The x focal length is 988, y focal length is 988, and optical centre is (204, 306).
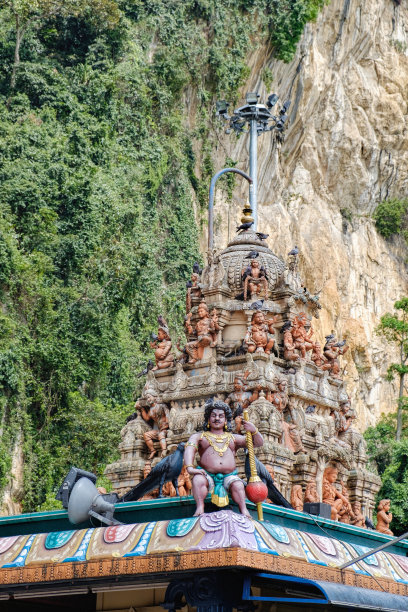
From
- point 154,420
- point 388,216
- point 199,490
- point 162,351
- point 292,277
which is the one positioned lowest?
point 199,490

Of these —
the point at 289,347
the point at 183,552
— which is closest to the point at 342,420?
the point at 289,347

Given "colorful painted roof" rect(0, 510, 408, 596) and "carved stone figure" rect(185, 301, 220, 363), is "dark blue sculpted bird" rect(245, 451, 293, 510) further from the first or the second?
"carved stone figure" rect(185, 301, 220, 363)

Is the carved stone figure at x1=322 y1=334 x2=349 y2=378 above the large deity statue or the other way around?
above

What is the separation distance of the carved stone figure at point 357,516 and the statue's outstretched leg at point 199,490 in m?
7.88

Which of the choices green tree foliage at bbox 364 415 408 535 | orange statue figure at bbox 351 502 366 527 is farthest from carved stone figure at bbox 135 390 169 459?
green tree foliage at bbox 364 415 408 535

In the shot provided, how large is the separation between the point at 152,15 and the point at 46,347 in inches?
648

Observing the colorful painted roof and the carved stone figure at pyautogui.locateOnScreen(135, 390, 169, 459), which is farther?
the carved stone figure at pyautogui.locateOnScreen(135, 390, 169, 459)

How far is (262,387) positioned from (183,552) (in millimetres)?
7688

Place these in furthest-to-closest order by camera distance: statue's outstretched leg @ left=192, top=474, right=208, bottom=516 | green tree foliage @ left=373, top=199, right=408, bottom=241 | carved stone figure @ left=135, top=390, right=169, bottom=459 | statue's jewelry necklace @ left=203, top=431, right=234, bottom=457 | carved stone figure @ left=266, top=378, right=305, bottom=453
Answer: green tree foliage @ left=373, top=199, right=408, bottom=241, carved stone figure @ left=135, top=390, right=169, bottom=459, carved stone figure @ left=266, top=378, right=305, bottom=453, statue's jewelry necklace @ left=203, top=431, right=234, bottom=457, statue's outstretched leg @ left=192, top=474, right=208, bottom=516

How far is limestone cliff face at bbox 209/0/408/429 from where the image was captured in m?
45.4

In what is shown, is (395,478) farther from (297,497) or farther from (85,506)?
(85,506)

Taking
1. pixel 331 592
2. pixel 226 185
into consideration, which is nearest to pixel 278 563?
pixel 331 592

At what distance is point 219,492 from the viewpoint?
1095 cm

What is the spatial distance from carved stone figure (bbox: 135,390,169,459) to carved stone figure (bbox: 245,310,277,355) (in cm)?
203
